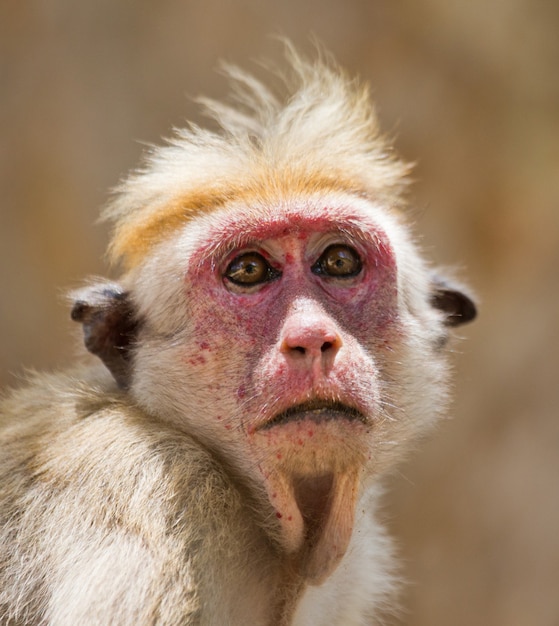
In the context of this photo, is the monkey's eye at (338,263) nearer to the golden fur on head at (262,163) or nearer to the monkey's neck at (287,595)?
the golden fur on head at (262,163)

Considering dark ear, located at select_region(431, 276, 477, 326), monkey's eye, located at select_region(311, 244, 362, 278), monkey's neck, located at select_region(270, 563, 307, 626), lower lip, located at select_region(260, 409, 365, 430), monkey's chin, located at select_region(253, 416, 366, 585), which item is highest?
dark ear, located at select_region(431, 276, 477, 326)

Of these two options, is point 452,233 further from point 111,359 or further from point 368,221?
point 111,359

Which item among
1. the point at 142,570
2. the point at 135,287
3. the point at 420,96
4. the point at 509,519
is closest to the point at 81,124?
the point at 420,96

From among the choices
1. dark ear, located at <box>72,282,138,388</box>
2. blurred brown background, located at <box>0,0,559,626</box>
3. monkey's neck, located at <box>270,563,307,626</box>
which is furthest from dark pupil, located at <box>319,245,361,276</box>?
blurred brown background, located at <box>0,0,559,626</box>

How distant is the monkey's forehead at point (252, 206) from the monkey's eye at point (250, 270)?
0.09 metres

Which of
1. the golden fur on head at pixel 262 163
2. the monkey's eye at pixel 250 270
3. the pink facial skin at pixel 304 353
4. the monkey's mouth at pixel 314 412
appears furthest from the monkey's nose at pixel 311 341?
the golden fur on head at pixel 262 163

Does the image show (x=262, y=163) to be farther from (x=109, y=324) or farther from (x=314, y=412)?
(x=314, y=412)

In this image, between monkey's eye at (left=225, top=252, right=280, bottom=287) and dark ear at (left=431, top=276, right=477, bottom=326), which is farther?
dark ear at (left=431, top=276, right=477, bottom=326)

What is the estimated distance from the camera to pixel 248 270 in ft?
9.92

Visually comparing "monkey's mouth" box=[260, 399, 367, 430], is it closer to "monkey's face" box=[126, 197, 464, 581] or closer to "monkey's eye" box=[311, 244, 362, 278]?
"monkey's face" box=[126, 197, 464, 581]

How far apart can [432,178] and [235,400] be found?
12.4ft

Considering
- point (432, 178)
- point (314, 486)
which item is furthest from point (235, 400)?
point (432, 178)

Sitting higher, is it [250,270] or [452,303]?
[452,303]

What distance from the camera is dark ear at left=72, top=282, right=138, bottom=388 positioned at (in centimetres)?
315
